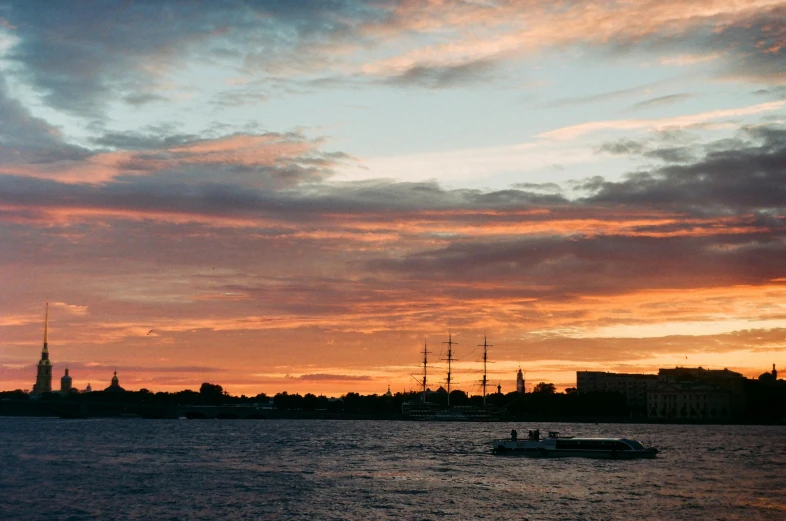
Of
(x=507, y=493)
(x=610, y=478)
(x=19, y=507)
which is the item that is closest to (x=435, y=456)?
(x=610, y=478)

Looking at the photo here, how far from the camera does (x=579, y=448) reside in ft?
445

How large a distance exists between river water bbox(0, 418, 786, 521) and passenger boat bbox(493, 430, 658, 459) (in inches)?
120

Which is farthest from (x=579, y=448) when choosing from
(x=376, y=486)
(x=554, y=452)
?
(x=376, y=486)

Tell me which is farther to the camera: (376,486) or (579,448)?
(579,448)

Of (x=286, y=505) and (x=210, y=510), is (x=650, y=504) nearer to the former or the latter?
(x=286, y=505)

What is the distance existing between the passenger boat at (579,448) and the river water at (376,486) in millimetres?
3054

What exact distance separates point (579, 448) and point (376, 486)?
2151 inches

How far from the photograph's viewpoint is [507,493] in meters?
83.8

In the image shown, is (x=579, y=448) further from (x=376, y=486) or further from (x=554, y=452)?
(x=376, y=486)

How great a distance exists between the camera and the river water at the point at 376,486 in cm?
7094

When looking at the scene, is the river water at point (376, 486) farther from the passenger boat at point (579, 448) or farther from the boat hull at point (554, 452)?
the passenger boat at point (579, 448)

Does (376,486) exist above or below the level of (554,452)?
below

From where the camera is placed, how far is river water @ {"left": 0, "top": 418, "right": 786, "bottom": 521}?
70938mm

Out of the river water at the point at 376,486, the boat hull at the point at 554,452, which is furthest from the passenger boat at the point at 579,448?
the river water at the point at 376,486
